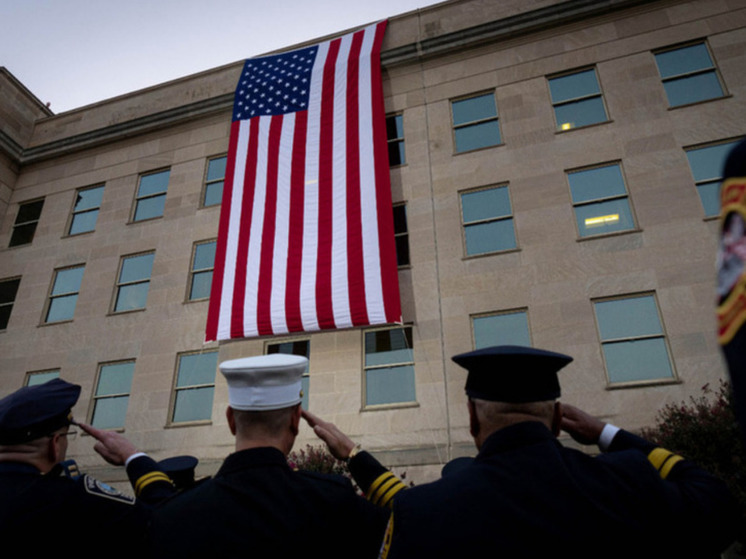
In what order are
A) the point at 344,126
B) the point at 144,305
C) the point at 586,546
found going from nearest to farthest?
the point at 586,546, the point at 344,126, the point at 144,305

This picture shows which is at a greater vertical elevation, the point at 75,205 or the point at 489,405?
the point at 75,205

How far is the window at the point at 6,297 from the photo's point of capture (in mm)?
16484

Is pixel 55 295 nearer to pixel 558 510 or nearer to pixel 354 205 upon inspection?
pixel 354 205

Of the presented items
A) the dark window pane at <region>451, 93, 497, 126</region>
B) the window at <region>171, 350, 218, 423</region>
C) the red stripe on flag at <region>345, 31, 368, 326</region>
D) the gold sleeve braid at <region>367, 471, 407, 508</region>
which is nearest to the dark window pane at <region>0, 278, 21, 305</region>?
the window at <region>171, 350, 218, 423</region>

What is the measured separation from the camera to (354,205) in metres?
12.1

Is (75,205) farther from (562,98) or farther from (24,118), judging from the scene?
(562,98)

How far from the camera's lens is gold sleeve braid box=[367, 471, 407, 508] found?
2451 millimetres

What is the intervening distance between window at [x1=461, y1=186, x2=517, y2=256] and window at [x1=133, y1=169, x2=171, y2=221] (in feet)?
34.2

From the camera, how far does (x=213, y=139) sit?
55.9ft

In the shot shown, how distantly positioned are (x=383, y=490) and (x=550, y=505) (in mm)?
987

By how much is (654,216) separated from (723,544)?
36.8ft

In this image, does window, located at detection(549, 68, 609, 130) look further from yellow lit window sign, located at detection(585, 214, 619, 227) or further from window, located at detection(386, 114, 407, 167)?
window, located at detection(386, 114, 407, 167)

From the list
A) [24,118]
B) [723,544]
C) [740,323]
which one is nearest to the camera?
[740,323]

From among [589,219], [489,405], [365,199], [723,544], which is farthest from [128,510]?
[589,219]
